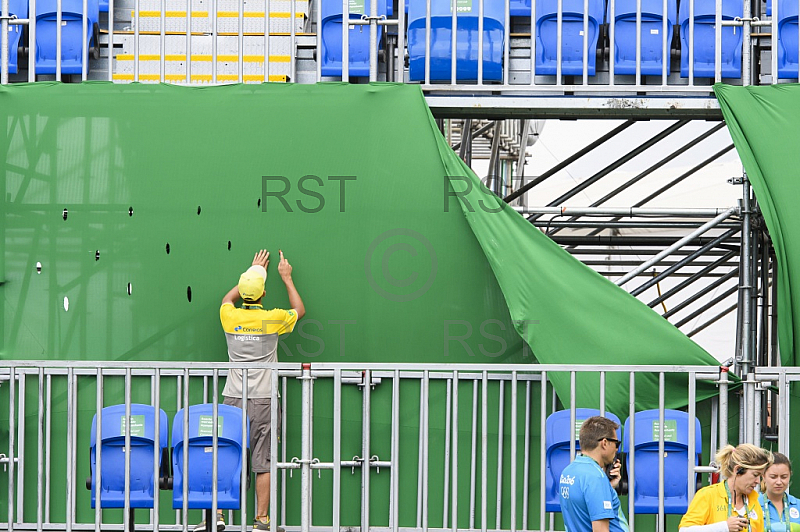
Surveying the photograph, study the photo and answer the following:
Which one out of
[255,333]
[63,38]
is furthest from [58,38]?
[255,333]

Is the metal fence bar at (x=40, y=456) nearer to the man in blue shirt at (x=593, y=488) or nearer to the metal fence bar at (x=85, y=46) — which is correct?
the metal fence bar at (x=85, y=46)

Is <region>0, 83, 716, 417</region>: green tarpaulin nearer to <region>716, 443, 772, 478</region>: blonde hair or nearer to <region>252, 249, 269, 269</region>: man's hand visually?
<region>252, 249, 269, 269</region>: man's hand

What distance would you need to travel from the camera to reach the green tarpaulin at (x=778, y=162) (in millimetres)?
7500

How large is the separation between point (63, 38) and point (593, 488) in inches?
221

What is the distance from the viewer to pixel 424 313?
316 inches

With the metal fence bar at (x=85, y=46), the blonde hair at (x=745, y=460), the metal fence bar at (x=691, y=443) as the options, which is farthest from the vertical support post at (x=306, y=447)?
the metal fence bar at (x=85, y=46)

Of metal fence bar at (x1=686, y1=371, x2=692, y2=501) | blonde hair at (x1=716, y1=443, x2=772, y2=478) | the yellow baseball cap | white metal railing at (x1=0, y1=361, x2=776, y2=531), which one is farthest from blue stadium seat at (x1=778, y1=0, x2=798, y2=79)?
the yellow baseball cap

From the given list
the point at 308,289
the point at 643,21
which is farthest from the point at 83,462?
the point at 643,21

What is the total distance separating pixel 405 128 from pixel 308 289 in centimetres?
142

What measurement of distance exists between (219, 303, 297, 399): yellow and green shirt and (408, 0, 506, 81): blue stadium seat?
87.1 inches

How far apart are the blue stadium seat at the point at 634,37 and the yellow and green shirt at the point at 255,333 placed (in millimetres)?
3242

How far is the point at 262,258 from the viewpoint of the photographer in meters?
7.99

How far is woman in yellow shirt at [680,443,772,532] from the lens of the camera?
215 inches

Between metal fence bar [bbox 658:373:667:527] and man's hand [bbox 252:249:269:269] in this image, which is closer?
metal fence bar [bbox 658:373:667:527]
